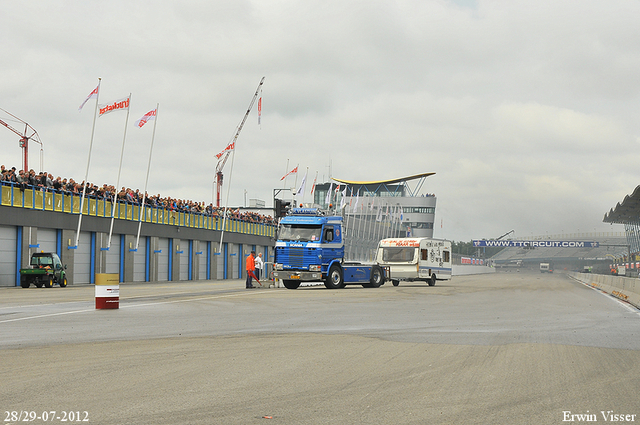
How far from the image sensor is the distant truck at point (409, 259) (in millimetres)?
42469

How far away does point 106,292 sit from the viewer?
18.2m

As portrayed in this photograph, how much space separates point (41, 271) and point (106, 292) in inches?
764

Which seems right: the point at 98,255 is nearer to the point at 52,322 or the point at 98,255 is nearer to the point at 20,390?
the point at 52,322

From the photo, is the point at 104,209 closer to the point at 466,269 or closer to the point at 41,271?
the point at 41,271

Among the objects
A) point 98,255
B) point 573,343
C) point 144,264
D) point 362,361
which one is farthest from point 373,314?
point 144,264

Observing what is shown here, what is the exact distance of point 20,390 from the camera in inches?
289

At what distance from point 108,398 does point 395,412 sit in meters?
2.86

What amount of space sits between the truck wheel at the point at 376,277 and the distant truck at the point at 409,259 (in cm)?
390

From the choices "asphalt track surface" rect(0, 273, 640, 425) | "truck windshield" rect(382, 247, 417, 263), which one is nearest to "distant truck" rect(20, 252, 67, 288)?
"truck windshield" rect(382, 247, 417, 263)

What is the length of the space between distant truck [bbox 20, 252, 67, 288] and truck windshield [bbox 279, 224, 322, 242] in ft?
39.7

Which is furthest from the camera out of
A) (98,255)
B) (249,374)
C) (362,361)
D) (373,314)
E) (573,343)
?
(98,255)

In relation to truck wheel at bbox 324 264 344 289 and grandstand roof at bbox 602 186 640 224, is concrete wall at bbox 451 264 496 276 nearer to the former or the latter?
grandstand roof at bbox 602 186 640 224

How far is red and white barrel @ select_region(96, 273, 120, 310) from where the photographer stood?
18.2 m

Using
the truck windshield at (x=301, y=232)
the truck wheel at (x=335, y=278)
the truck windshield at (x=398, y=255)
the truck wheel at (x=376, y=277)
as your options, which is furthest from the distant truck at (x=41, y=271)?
the truck windshield at (x=398, y=255)
